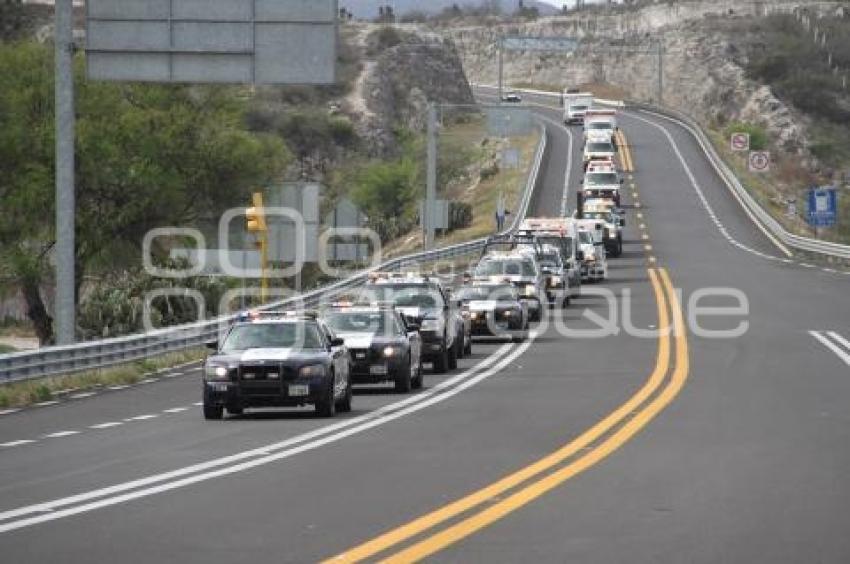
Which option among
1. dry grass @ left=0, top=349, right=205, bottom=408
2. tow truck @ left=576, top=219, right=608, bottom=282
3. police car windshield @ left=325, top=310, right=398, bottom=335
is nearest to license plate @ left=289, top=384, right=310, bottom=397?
police car windshield @ left=325, top=310, right=398, bottom=335

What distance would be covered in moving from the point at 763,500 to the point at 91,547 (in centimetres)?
553

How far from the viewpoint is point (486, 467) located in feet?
60.8

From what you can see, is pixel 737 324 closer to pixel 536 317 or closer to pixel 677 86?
pixel 536 317

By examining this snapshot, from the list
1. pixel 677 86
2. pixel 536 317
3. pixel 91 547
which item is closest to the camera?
pixel 91 547

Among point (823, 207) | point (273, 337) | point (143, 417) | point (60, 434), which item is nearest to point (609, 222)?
point (823, 207)

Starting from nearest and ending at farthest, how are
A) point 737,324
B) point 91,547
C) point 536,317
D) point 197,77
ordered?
1. point 91,547
2. point 197,77
3. point 737,324
4. point 536,317

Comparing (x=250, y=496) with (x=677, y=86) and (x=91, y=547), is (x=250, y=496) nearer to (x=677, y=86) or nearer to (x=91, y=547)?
(x=91, y=547)

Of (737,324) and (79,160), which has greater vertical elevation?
(79,160)

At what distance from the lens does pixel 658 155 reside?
400 feet

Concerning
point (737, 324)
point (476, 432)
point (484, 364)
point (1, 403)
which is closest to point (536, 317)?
point (737, 324)

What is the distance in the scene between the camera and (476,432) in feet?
75.3

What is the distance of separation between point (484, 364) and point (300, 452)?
1772 cm

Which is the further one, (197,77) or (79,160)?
(79,160)

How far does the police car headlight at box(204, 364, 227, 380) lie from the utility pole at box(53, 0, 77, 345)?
8.16 metres
